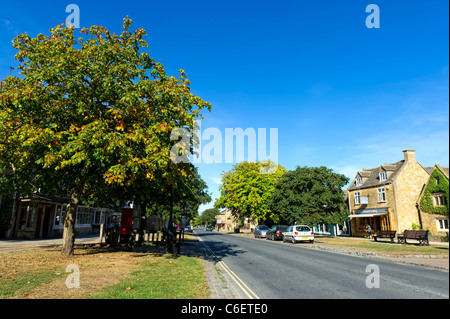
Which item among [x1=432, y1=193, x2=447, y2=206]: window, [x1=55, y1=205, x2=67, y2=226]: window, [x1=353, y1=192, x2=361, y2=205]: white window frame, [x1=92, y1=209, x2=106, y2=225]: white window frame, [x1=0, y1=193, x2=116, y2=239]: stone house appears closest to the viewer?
[x1=0, y1=193, x2=116, y2=239]: stone house

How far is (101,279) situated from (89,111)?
6.94 meters

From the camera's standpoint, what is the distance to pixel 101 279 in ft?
27.7

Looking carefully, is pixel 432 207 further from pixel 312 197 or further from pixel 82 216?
pixel 82 216

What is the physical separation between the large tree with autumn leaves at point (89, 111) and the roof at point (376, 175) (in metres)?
34.2

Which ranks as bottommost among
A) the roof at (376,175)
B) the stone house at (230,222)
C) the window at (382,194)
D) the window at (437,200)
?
the stone house at (230,222)

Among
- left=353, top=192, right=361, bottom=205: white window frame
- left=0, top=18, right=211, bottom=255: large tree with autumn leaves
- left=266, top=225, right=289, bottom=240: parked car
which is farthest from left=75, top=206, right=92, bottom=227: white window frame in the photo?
left=353, top=192, right=361, bottom=205: white window frame

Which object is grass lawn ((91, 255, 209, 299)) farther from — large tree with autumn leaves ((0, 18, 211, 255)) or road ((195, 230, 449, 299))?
large tree with autumn leaves ((0, 18, 211, 255))

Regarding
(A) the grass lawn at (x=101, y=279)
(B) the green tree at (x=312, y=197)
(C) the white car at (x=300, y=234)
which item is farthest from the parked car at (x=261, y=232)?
(A) the grass lawn at (x=101, y=279)

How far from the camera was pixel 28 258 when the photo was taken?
12.2 meters

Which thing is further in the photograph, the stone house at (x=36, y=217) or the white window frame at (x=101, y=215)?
the white window frame at (x=101, y=215)

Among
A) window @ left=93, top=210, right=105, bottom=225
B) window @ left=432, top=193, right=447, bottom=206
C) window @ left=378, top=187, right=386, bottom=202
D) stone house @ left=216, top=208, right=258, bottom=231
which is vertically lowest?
stone house @ left=216, top=208, right=258, bottom=231

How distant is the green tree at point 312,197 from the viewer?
34906 millimetres

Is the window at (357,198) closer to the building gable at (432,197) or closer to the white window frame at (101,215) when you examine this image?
the building gable at (432,197)

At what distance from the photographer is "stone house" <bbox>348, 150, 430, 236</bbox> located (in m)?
35.2
